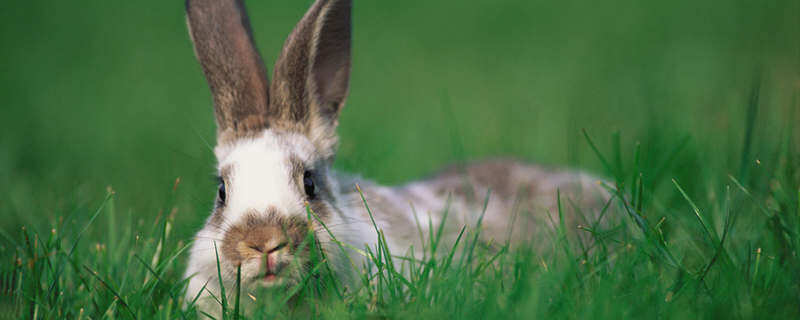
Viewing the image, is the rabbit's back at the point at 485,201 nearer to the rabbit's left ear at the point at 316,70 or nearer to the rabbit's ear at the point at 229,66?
the rabbit's left ear at the point at 316,70

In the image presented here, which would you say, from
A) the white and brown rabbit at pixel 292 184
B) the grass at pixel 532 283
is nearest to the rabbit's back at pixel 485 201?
the white and brown rabbit at pixel 292 184

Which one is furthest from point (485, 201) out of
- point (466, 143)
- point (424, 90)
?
point (424, 90)

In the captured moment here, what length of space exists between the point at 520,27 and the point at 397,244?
747cm

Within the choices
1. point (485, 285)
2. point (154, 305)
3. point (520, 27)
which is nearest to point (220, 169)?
point (154, 305)

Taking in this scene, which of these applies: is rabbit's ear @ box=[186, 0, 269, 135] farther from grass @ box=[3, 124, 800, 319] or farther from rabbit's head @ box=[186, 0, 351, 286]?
grass @ box=[3, 124, 800, 319]

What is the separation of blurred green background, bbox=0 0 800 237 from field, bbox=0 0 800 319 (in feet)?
0.11

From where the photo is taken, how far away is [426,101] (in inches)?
281

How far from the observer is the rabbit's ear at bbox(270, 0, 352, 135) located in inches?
117

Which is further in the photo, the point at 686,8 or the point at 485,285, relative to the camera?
the point at 686,8

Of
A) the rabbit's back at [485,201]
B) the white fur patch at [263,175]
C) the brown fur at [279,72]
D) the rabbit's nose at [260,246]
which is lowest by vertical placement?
the rabbit's back at [485,201]

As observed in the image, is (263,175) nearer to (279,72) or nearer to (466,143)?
(279,72)

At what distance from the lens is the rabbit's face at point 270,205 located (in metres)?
2.37

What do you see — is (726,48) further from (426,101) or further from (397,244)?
(397,244)

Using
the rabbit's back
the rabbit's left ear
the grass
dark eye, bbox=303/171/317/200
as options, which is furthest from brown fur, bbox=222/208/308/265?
the rabbit's left ear
